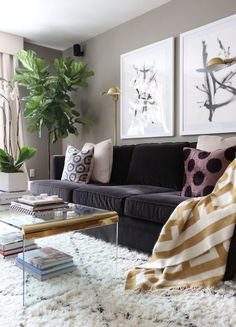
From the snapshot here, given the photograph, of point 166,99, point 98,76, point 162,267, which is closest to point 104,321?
point 162,267

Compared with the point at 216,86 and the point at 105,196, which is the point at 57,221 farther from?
the point at 216,86

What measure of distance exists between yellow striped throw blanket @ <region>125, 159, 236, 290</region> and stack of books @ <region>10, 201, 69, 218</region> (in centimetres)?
57

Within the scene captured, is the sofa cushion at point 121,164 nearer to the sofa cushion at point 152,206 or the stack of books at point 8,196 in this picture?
the sofa cushion at point 152,206

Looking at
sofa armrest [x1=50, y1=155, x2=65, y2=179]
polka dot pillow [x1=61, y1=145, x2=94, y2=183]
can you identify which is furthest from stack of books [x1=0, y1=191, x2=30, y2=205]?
sofa armrest [x1=50, y1=155, x2=65, y2=179]

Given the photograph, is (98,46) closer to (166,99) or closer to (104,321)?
(166,99)

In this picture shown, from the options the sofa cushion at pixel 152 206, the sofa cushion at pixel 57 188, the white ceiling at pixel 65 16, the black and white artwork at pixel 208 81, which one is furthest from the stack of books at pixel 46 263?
the white ceiling at pixel 65 16

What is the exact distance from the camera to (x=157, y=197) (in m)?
2.04

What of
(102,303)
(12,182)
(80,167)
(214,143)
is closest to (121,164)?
(80,167)

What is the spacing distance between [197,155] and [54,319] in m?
1.46

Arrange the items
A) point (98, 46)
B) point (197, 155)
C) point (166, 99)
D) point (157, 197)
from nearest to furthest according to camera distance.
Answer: point (157, 197) < point (197, 155) < point (166, 99) < point (98, 46)

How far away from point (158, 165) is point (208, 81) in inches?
36.6

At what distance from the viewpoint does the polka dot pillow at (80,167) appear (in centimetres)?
296

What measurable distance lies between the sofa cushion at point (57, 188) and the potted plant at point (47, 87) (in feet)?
3.49

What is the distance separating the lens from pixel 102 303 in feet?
4.68
